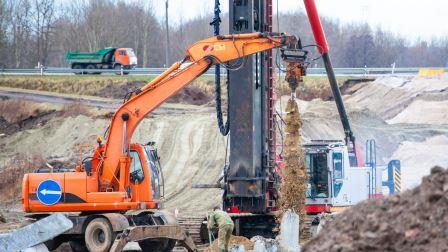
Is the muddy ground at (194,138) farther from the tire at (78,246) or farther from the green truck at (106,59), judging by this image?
the green truck at (106,59)

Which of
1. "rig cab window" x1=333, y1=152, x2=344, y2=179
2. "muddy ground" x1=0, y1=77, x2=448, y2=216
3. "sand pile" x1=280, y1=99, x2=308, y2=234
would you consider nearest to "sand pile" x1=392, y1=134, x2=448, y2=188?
"muddy ground" x1=0, y1=77, x2=448, y2=216

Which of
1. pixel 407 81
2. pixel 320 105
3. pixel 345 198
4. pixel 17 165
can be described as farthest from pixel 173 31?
pixel 345 198

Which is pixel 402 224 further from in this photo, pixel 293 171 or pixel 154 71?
pixel 154 71

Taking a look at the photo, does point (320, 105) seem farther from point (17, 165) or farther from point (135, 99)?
point (135, 99)

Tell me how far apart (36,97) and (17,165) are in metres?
15.0

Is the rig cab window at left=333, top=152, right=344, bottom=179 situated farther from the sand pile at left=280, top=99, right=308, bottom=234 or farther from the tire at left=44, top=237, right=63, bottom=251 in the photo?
the tire at left=44, top=237, right=63, bottom=251

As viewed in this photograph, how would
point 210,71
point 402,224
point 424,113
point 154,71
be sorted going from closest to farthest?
point 402,224
point 424,113
point 210,71
point 154,71

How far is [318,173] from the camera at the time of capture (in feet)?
74.5

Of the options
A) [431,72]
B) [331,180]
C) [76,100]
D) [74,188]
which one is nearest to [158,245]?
[74,188]

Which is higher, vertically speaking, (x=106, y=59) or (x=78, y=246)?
(x=106, y=59)

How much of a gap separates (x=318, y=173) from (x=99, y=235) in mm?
6064

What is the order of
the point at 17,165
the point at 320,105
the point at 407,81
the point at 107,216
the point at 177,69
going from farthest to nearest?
the point at 407,81
the point at 320,105
the point at 17,165
the point at 177,69
the point at 107,216

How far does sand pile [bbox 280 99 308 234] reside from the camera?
20703 mm

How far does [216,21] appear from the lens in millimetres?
20562
